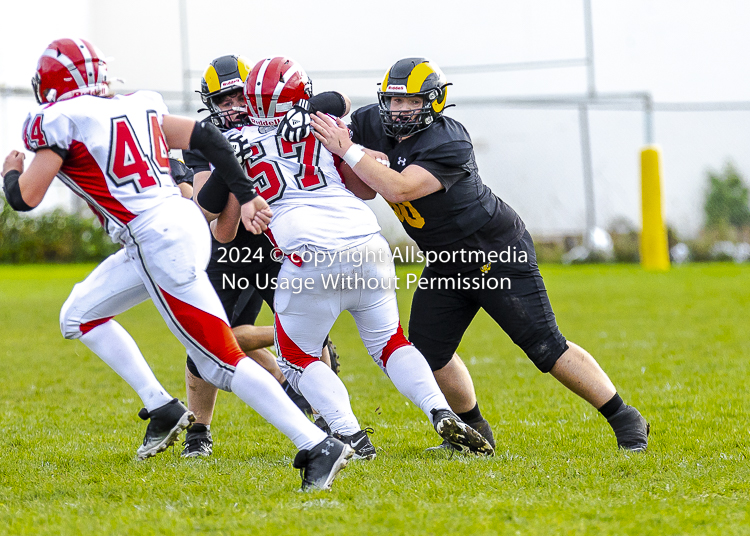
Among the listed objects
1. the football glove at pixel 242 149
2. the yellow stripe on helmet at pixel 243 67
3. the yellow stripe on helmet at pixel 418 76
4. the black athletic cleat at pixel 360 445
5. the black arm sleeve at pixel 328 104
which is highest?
the yellow stripe on helmet at pixel 243 67

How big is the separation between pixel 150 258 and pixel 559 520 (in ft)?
5.63

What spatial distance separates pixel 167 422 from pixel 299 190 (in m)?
1.11

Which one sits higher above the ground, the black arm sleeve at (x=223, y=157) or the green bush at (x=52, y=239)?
the black arm sleeve at (x=223, y=157)

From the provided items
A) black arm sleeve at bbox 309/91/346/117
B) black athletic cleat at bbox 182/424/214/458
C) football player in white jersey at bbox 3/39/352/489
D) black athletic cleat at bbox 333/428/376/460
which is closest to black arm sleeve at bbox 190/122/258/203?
football player in white jersey at bbox 3/39/352/489

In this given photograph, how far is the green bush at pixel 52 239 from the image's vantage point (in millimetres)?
17984

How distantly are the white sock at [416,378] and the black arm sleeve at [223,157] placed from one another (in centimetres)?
99

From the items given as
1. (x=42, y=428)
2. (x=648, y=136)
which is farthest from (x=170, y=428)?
(x=648, y=136)

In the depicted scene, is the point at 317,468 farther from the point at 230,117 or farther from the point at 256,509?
the point at 230,117

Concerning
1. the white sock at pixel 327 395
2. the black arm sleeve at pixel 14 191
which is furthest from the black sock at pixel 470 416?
the black arm sleeve at pixel 14 191

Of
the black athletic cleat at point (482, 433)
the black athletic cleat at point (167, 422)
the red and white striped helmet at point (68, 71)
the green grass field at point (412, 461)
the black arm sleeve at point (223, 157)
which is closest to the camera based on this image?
the green grass field at point (412, 461)

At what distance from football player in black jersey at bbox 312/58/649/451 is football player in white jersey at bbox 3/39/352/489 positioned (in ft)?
2.19

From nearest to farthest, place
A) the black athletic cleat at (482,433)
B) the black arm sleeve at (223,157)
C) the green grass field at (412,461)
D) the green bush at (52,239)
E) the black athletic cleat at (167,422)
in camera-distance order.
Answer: the green grass field at (412,461) → the black arm sleeve at (223,157) → the black athletic cleat at (167,422) → the black athletic cleat at (482,433) → the green bush at (52,239)

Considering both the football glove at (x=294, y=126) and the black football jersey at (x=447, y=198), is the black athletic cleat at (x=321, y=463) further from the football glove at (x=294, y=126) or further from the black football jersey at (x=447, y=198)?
the football glove at (x=294, y=126)

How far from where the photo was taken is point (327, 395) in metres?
3.60
